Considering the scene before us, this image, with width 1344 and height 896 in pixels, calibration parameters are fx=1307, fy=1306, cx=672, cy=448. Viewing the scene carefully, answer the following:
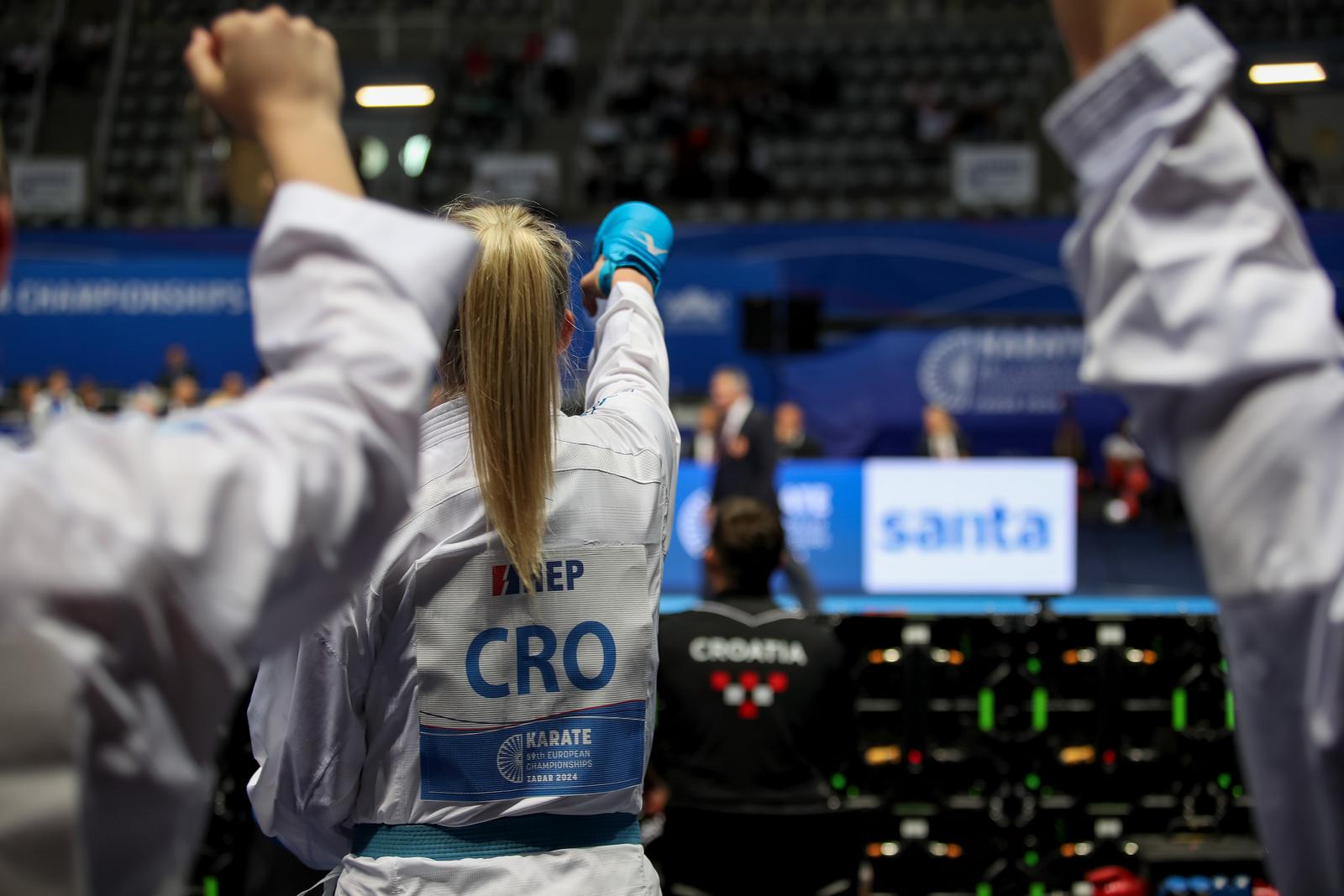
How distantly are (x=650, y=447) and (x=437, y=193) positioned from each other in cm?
1801

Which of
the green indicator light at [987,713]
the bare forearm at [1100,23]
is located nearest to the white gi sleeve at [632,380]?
the bare forearm at [1100,23]

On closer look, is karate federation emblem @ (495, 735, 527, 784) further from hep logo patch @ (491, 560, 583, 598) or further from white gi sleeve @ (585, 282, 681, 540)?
white gi sleeve @ (585, 282, 681, 540)

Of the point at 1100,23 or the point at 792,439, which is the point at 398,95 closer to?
the point at 792,439

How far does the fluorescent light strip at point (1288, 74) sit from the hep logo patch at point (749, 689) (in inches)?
475

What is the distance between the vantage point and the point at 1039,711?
481cm

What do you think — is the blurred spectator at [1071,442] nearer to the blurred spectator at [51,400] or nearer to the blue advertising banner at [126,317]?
the blue advertising banner at [126,317]

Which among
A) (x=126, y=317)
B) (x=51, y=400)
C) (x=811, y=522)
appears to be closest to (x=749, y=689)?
(x=811, y=522)

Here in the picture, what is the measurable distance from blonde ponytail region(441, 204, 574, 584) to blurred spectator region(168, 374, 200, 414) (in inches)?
525

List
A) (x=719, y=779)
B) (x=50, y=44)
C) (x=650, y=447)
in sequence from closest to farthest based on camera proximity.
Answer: (x=650, y=447)
(x=719, y=779)
(x=50, y=44)

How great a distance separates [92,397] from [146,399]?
898mm

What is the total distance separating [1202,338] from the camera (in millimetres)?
893

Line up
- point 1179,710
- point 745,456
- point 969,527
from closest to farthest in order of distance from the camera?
point 1179,710 < point 745,456 < point 969,527

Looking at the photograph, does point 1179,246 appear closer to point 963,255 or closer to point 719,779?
point 719,779

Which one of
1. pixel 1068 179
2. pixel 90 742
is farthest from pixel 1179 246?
pixel 1068 179
